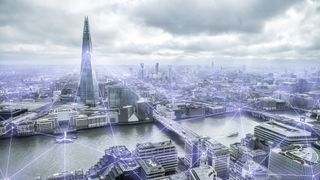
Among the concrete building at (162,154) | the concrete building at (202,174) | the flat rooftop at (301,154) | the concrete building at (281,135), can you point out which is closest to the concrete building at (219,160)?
the concrete building at (202,174)

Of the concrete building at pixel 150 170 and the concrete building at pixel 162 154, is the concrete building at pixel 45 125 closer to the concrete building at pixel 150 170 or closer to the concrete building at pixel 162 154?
the concrete building at pixel 162 154

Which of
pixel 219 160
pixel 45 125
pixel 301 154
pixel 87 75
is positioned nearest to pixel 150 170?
pixel 219 160

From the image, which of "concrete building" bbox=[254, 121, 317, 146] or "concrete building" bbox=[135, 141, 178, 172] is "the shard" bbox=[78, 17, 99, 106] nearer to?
"concrete building" bbox=[135, 141, 178, 172]

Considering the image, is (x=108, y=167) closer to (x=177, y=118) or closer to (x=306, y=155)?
(x=306, y=155)

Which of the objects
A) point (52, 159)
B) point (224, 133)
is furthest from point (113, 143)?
point (224, 133)

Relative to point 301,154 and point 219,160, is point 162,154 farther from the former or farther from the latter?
point 301,154

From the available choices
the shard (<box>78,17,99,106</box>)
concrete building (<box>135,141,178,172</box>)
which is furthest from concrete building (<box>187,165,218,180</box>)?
the shard (<box>78,17,99,106</box>)
